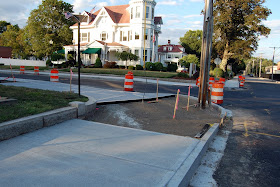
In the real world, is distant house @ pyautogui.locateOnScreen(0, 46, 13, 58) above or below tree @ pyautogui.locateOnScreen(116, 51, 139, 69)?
above

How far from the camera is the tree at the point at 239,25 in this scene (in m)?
36.4

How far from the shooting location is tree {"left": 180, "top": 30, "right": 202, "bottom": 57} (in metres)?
74.7

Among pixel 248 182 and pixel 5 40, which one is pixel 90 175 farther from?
pixel 5 40

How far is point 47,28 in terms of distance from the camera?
45.6 meters

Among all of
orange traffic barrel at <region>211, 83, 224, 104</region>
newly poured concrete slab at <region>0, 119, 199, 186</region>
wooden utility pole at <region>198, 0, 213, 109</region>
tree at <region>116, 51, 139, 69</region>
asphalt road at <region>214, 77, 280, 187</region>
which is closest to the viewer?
newly poured concrete slab at <region>0, 119, 199, 186</region>

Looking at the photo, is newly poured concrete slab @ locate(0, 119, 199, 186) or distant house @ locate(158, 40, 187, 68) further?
distant house @ locate(158, 40, 187, 68)

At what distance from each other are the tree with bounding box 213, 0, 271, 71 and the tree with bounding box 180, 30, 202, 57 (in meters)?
33.3

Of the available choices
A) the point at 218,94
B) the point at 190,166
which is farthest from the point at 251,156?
the point at 218,94

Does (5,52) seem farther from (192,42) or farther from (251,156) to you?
(251,156)

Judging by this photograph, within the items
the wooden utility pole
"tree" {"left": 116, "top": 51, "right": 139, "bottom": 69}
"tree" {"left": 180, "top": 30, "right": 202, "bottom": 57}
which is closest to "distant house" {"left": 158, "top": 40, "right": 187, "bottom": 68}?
"tree" {"left": 180, "top": 30, "right": 202, "bottom": 57}

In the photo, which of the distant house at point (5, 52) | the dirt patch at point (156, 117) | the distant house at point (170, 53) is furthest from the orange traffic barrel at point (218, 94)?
the distant house at point (5, 52)

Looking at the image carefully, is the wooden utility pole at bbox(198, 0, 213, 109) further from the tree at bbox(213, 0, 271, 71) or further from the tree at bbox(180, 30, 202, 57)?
the tree at bbox(180, 30, 202, 57)

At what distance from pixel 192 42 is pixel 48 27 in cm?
4698

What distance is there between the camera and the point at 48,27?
45875 mm
